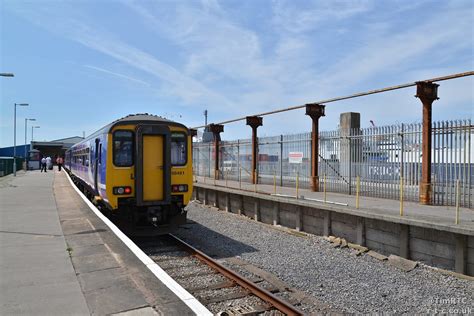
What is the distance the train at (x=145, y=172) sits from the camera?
972 cm

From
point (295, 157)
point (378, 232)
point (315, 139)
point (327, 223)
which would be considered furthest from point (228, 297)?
point (295, 157)

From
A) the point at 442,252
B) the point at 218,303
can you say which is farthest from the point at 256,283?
A: the point at 442,252

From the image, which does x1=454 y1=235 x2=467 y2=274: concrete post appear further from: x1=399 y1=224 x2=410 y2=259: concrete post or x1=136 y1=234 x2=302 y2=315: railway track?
x1=136 y1=234 x2=302 y2=315: railway track

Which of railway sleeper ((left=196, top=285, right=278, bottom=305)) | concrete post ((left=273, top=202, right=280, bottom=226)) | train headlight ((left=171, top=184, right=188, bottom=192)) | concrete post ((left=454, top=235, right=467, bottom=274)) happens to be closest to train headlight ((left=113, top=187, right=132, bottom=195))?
train headlight ((left=171, top=184, right=188, bottom=192))

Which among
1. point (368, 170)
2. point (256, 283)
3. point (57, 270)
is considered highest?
point (368, 170)

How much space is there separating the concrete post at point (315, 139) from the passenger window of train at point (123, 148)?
26.7 ft

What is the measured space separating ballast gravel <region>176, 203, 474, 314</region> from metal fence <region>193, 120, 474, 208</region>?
248 centimetres

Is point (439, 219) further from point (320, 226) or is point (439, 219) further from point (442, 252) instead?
point (320, 226)

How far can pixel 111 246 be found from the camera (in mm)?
7508

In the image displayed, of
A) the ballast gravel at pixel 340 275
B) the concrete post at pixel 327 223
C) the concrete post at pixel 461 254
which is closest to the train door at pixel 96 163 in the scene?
the ballast gravel at pixel 340 275

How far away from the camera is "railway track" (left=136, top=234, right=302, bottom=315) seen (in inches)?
227

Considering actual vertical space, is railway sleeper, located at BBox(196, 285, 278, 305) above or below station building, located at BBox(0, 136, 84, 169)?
below

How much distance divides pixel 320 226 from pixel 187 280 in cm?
555

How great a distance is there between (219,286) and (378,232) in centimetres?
466
